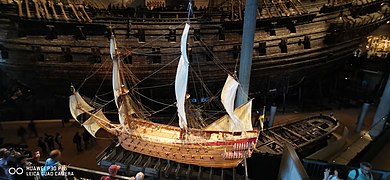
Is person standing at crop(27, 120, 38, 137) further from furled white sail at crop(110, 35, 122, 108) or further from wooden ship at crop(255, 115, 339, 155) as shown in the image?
wooden ship at crop(255, 115, 339, 155)

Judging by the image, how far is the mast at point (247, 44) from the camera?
8.05 metres

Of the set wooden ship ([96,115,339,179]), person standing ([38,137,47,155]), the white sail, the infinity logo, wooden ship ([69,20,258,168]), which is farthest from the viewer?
person standing ([38,137,47,155])

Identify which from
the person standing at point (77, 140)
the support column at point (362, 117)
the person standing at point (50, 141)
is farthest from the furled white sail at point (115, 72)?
the support column at point (362, 117)

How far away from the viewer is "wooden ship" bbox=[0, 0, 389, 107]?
39.1 feet

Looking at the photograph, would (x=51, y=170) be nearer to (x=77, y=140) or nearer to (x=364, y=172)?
(x=77, y=140)

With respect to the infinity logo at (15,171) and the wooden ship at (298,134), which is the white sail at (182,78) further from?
the infinity logo at (15,171)

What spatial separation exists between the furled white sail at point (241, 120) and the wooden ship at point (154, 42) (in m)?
2.38

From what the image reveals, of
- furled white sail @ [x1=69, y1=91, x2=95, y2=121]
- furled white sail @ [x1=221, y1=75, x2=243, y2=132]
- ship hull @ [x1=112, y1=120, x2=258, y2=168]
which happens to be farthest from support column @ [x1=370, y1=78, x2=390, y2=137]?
furled white sail @ [x1=69, y1=91, x2=95, y2=121]

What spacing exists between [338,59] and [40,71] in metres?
15.7

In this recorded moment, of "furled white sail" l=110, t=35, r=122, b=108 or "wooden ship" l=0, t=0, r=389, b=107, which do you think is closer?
"furled white sail" l=110, t=35, r=122, b=108

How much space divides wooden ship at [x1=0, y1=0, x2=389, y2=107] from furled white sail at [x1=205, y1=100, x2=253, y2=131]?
7.81 feet

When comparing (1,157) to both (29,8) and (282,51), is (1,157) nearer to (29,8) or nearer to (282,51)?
(29,8)

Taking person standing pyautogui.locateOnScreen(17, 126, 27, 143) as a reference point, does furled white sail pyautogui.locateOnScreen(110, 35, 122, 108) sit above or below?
above

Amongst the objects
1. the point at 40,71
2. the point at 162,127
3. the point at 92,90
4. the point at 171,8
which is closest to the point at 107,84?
the point at 92,90
